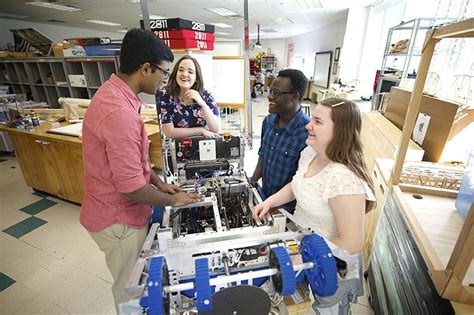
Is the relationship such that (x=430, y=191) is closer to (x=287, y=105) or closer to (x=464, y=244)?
(x=464, y=244)

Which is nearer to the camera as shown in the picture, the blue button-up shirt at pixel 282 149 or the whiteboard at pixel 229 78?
the blue button-up shirt at pixel 282 149

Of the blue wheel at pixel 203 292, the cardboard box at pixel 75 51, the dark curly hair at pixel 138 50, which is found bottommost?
the blue wheel at pixel 203 292

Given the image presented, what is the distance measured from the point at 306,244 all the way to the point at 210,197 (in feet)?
1.95

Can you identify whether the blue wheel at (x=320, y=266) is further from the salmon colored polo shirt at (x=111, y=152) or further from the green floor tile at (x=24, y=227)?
the green floor tile at (x=24, y=227)

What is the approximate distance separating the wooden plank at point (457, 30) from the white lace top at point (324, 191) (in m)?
0.59

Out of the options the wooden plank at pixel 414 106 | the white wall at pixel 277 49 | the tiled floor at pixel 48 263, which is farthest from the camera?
the white wall at pixel 277 49

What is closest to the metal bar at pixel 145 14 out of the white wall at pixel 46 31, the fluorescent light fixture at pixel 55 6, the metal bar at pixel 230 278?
the metal bar at pixel 230 278

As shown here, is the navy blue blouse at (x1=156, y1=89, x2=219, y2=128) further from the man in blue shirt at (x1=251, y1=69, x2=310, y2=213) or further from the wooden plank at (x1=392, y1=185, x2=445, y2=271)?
the wooden plank at (x1=392, y1=185, x2=445, y2=271)

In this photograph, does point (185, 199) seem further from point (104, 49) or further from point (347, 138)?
point (104, 49)

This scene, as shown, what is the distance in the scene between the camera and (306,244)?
74 cm

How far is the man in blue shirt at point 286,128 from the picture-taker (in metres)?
1.47

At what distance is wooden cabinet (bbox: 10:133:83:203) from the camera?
2.58 metres

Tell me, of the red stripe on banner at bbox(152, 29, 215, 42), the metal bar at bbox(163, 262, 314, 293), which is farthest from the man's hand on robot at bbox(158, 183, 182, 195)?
the red stripe on banner at bbox(152, 29, 215, 42)

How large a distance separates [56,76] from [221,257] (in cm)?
520
